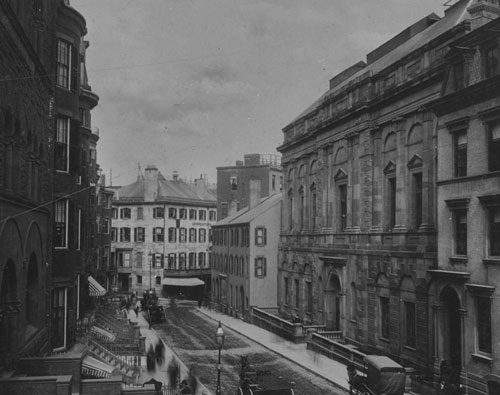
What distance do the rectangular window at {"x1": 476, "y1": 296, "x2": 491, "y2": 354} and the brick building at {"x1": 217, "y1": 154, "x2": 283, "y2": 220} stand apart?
2180 inches

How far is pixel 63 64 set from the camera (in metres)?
23.5

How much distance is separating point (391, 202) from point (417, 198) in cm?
263

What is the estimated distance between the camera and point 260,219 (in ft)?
170

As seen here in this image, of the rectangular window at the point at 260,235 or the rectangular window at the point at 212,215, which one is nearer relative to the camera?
the rectangular window at the point at 260,235

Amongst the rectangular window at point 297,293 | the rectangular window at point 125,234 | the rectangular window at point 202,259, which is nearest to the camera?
the rectangular window at point 297,293

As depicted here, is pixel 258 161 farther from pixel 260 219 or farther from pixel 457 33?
pixel 457 33

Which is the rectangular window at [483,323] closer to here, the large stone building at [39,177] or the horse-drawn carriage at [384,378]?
the horse-drawn carriage at [384,378]

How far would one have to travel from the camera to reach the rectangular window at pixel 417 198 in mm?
28641

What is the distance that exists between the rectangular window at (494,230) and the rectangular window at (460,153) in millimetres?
2422

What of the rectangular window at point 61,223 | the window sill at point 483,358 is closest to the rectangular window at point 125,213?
the rectangular window at point 61,223

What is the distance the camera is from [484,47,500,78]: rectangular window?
2123cm

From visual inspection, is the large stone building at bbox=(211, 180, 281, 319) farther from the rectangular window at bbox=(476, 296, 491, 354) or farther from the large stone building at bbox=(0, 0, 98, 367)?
the rectangular window at bbox=(476, 296, 491, 354)

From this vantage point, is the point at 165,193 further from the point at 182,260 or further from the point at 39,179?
the point at 39,179

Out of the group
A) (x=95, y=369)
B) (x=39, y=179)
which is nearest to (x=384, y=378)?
(x=95, y=369)
